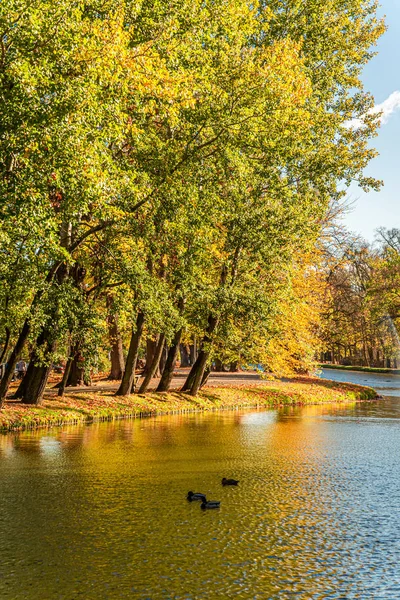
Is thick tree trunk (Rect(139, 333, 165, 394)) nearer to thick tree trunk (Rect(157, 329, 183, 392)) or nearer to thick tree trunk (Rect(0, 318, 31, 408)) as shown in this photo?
thick tree trunk (Rect(157, 329, 183, 392))

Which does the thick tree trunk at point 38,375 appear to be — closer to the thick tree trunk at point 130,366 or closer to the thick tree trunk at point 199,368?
the thick tree trunk at point 130,366

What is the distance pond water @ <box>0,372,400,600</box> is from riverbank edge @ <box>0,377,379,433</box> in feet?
5.80

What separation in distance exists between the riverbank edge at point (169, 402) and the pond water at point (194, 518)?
1767mm

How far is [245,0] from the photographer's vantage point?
24.6 meters

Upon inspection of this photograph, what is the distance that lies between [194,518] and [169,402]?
21582 millimetres

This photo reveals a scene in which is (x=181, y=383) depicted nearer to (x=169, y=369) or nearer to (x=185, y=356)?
(x=169, y=369)

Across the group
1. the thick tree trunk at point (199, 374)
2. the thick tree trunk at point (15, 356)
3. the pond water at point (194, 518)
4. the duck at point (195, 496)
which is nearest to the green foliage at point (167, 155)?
the thick tree trunk at point (15, 356)

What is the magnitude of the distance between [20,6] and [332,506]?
12004 mm

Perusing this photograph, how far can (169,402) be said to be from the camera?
33.8m

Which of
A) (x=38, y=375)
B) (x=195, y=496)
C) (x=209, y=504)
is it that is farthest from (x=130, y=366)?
(x=209, y=504)

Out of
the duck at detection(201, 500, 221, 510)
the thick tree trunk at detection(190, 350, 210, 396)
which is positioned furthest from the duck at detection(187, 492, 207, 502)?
the thick tree trunk at detection(190, 350, 210, 396)

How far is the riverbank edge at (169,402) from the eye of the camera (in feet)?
82.4

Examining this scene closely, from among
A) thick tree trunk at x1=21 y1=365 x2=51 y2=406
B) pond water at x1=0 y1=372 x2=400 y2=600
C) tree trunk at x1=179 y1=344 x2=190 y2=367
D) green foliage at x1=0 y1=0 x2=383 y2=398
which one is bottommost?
pond water at x1=0 y1=372 x2=400 y2=600

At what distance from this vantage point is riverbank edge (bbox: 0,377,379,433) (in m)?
25.1
